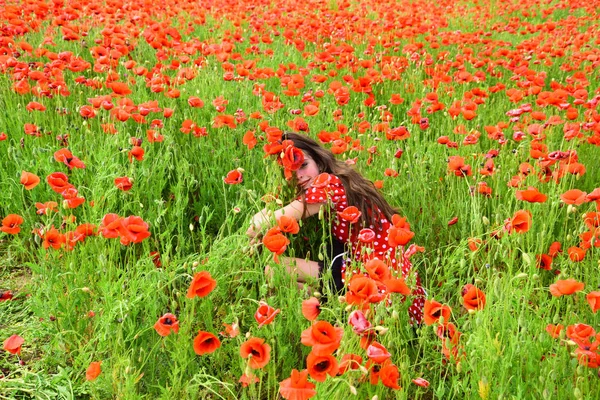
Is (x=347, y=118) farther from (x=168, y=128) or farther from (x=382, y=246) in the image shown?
(x=382, y=246)

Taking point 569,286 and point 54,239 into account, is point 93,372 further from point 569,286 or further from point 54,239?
point 569,286

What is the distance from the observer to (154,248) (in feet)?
9.11

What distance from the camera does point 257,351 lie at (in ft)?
5.45

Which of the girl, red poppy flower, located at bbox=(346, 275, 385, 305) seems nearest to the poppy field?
red poppy flower, located at bbox=(346, 275, 385, 305)

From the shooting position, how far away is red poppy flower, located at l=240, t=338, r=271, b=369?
5.38 ft

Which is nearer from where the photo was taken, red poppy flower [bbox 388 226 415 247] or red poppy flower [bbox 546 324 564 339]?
red poppy flower [bbox 546 324 564 339]

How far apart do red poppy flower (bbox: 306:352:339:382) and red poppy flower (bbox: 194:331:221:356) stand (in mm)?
358

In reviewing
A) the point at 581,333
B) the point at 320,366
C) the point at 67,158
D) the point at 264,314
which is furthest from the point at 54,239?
the point at 581,333

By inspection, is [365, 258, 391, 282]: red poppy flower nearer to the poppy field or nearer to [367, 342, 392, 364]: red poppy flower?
the poppy field

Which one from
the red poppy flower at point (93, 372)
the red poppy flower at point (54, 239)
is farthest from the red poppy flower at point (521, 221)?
the red poppy flower at point (54, 239)

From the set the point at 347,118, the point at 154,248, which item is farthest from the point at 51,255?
the point at 347,118

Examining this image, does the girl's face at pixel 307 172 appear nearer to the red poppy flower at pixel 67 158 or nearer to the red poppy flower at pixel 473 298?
the red poppy flower at pixel 67 158

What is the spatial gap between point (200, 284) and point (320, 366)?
0.46 m

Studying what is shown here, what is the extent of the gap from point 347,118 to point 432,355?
2.36 m
